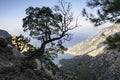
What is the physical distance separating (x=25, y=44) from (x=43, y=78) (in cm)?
3236

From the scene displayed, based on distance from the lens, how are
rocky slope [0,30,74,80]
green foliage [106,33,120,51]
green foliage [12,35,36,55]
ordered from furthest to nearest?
green foliage [12,35,36,55] → green foliage [106,33,120,51] → rocky slope [0,30,74,80]

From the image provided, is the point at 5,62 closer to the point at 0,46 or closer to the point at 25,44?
the point at 0,46

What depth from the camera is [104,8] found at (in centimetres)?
3111

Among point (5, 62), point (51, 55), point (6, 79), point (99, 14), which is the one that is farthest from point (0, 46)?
point (51, 55)

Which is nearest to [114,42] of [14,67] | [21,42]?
[14,67]

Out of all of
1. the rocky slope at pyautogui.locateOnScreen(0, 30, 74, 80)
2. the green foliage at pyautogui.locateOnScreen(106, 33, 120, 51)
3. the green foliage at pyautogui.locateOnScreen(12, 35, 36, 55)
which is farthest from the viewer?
the green foliage at pyautogui.locateOnScreen(12, 35, 36, 55)

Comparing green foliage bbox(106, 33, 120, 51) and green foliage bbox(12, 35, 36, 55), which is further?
green foliage bbox(12, 35, 36, 55)

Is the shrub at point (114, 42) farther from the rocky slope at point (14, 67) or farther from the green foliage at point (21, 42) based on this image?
the green foliage at point (21, 42)

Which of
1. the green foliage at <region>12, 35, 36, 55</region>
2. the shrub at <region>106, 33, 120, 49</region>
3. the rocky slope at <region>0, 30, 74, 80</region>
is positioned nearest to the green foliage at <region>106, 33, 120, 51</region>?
the shrub at <region>106, 33, 120, 49</region>

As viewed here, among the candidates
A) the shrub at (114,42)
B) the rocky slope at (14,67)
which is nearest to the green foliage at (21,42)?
the rocky slope at (14,67)

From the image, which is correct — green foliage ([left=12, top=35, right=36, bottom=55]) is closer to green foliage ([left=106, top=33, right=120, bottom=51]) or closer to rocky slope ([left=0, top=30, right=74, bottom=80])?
rocky slope ([left=0, top=30, right=74, bottom=80])

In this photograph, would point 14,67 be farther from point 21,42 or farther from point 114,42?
point 21,42

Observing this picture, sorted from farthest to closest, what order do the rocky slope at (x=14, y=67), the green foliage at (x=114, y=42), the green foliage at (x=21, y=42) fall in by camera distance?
the green foliage at (x=21, y=42)
the green foliage at (x=114, y=42)
the rocky slope at (x=14, y=67)

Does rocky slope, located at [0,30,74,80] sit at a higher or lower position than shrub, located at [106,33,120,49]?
lower
